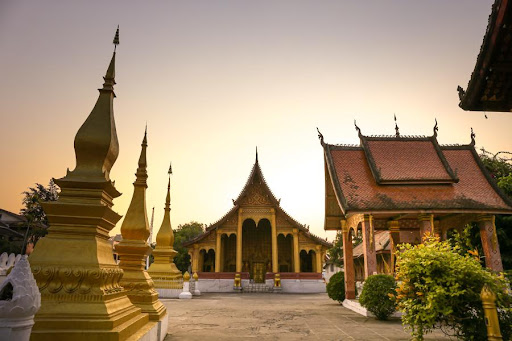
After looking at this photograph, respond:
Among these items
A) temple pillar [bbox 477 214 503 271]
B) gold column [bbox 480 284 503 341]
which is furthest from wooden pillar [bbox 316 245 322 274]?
gold column [bbox 480 284 503 341]

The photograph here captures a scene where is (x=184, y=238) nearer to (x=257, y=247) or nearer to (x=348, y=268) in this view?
(x=257, y=247)

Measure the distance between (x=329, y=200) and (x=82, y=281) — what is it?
43.7ft

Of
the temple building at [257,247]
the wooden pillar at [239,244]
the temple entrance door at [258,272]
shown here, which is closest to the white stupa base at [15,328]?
the temple building at [257,247]

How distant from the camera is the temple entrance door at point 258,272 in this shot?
26.8 meters

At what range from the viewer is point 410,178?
44.9 ft

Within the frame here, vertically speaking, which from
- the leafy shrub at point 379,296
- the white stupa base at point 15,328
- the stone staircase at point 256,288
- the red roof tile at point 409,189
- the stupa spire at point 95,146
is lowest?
the stone staircase at point 256,288

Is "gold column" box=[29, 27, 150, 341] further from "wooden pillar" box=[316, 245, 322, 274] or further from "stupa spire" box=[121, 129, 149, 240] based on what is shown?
"wooden pillar" box=[316, 245, 322, 274]

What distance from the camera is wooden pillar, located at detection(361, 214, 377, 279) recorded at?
11.3 metres

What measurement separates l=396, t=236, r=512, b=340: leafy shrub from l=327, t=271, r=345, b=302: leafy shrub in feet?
29.5

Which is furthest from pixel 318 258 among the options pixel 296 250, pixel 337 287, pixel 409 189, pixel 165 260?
pixel 409 189

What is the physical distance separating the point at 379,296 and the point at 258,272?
18.7m

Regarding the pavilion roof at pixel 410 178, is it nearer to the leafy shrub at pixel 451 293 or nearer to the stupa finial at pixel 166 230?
the leafy shrub at pixel 451 293

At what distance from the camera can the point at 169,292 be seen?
15.5m

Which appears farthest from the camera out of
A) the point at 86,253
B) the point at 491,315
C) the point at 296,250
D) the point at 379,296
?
the point at 296,250
